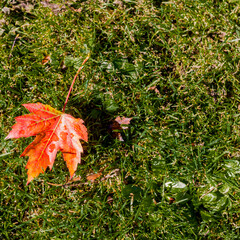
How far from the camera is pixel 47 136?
1937 millimetres

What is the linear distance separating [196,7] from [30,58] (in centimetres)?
165

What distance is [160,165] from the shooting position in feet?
7.23

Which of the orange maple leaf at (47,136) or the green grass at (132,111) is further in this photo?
the green grass at (132,111)

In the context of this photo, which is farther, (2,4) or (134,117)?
(2,4)

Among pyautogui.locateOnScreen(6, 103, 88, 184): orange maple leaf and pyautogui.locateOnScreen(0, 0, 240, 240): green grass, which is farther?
pyautogui.locateOnScreen(0, 0, 240, 240): green grass

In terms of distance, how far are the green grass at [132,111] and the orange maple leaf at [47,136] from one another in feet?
1.04

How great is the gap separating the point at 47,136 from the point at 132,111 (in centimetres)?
77

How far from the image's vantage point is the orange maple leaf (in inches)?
74.7

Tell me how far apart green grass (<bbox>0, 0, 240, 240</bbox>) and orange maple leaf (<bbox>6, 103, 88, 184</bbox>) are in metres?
0.32

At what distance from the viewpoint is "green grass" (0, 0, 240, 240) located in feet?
7.11

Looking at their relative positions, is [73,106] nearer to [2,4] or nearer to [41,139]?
[41,139]

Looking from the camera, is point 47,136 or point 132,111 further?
point 132,111

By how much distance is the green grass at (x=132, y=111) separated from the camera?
85.3 inches

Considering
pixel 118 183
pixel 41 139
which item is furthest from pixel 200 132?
pixel 41 139
